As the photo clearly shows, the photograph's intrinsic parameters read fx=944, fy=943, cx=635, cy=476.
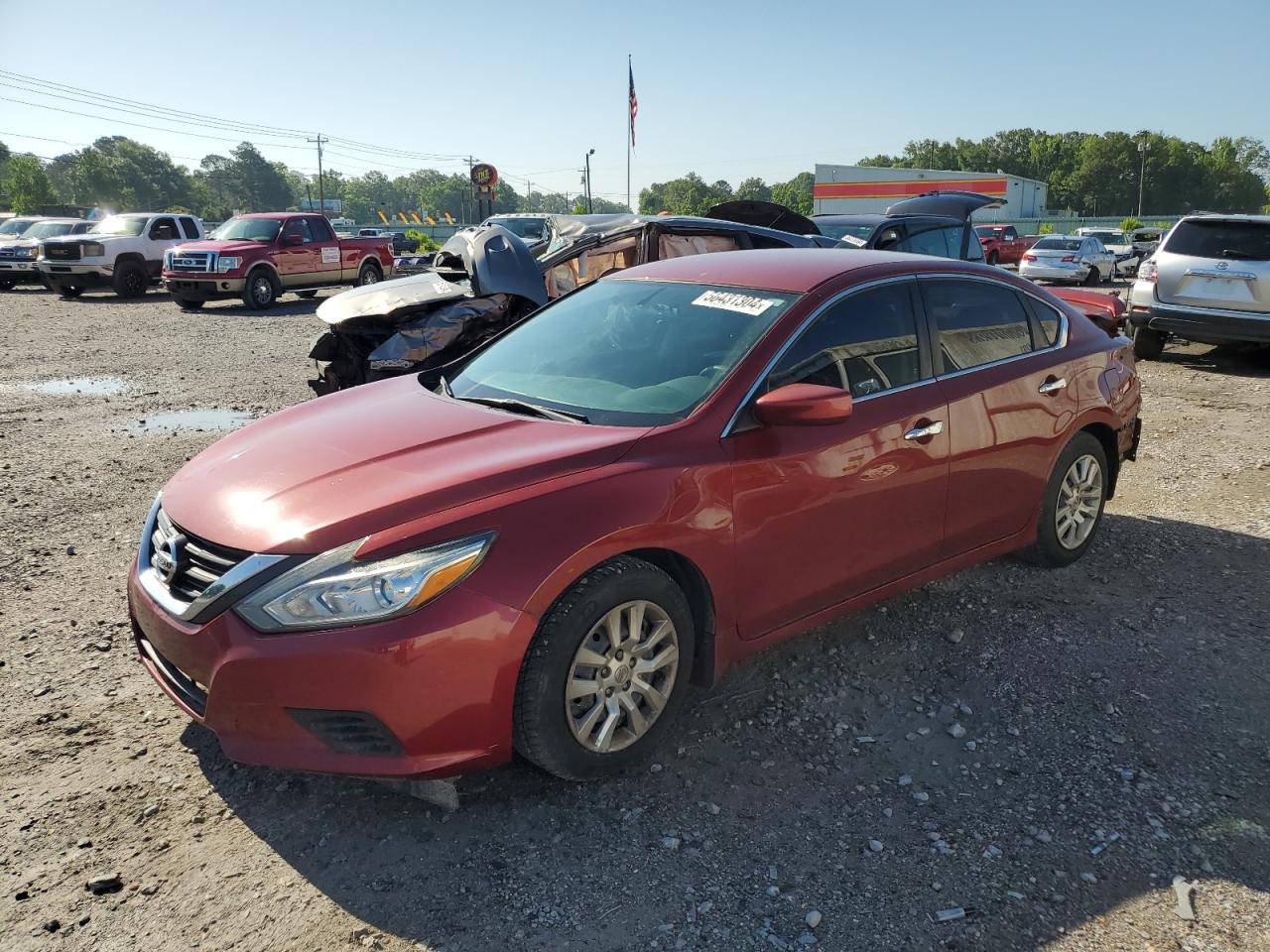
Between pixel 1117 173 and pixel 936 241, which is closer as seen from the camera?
pixel 936 241

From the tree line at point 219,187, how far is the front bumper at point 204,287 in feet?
315

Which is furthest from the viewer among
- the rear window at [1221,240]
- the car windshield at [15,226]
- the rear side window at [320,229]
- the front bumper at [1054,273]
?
the car windshield at [15,226]

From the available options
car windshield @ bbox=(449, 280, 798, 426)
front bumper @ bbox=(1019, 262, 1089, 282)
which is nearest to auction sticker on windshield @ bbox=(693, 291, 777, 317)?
car windshield @ bbox=(449, 280, 798, 426)

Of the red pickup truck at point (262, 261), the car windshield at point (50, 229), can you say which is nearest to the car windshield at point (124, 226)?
the red pickup truck at point (262, 261)

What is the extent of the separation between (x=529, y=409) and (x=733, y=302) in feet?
3.07

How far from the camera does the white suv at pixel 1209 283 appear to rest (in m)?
10.3

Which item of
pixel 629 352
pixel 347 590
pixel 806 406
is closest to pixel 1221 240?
pixel 629 352

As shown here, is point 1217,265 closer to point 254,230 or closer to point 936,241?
point 936,241

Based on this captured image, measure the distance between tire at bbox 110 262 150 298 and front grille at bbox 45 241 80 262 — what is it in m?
0.82

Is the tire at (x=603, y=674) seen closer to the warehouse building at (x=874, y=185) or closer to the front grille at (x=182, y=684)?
the front grille at (x=182, y=684)

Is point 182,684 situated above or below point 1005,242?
below

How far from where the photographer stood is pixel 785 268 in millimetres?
3912

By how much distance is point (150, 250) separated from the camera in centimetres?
2094

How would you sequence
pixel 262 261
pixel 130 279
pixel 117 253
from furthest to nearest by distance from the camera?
pixel 130 279, pixel 117 253, pixel 262 261
